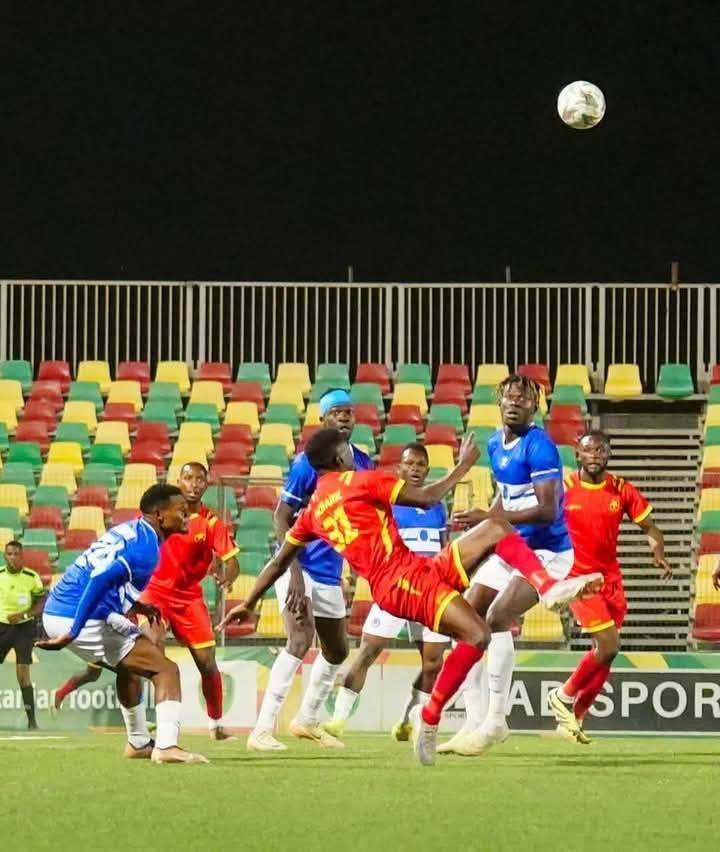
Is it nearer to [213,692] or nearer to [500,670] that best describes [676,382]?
[213,692]

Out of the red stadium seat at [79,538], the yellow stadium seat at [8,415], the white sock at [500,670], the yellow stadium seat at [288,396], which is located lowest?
the white sock at [500,670]

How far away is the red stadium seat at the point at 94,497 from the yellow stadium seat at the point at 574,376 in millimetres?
5682

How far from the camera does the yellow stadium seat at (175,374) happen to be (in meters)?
25.0

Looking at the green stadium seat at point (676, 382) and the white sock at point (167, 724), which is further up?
the green stadium seat at point (676, 382)

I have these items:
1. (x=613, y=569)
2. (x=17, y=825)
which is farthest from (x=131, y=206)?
(x=17, y=825)

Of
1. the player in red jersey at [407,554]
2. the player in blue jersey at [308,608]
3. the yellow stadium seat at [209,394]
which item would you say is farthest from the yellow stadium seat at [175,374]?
the player in red jersey at [407,554]

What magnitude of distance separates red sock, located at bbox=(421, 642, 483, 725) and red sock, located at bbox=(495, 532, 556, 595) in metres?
0.68

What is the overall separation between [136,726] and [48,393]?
1288 cm

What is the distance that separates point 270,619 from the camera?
1948 cm

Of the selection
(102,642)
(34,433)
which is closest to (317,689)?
(102,642)

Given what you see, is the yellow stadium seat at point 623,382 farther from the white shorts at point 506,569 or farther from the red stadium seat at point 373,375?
the white shorts at point 506,569

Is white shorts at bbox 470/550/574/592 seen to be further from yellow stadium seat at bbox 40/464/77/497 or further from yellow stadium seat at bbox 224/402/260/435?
yellow stadium seat at bbox 224/402/260/435

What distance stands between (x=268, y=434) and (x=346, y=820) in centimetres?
1496

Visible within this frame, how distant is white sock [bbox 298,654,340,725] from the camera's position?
44.0 feet
